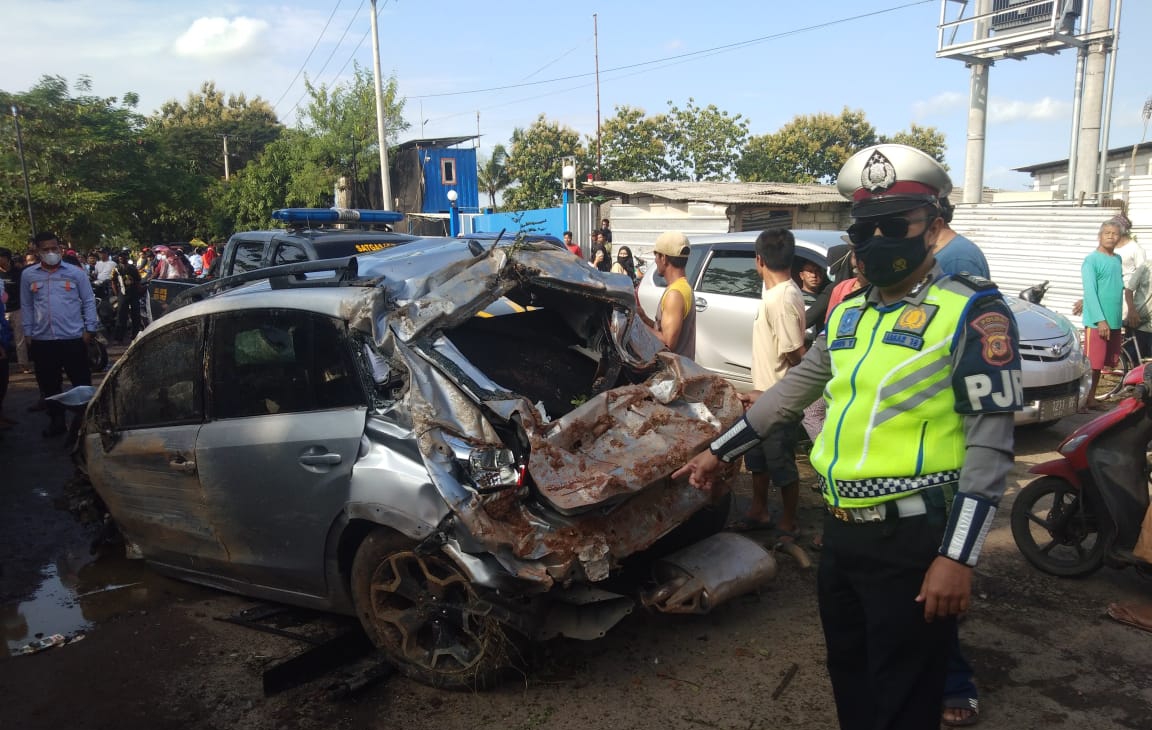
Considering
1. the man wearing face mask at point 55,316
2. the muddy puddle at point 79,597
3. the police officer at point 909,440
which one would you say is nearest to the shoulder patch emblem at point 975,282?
the police officer at point 909,440

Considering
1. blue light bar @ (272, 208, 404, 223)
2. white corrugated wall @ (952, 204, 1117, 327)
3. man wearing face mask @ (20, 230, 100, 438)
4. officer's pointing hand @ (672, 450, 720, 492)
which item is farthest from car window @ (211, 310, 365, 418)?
white corrugated wall @ (952, 204, 1117, 327)

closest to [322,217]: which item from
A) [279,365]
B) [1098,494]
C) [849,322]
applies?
[279,365]

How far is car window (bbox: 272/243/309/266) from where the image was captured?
839cm

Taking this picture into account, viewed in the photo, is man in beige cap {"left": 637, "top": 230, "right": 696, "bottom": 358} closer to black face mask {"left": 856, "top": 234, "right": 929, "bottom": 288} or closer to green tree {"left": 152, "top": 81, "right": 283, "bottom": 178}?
black face mask {"left": 856, "top": 234, "right": 929, "bottom": 288}

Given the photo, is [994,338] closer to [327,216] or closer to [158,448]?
[158,448]

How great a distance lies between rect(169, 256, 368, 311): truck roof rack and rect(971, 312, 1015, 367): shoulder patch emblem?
2.61 metres

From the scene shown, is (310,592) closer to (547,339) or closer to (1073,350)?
(547,339)

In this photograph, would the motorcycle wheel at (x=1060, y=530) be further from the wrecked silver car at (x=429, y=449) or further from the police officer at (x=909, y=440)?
the police officer at (x=909, y=440)

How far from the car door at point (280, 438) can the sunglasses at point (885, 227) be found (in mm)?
2176

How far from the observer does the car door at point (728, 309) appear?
25.1 ft

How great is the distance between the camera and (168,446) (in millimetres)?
4215

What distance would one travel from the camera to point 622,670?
3.61m

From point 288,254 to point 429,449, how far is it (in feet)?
19.9

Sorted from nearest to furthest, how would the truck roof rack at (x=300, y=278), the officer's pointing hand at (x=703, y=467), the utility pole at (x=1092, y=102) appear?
the officer's pointing hand at (x=703, y=467) < the truck roof rack at (x=300, y=278) < the utility pole at (x=1092, y=102)
